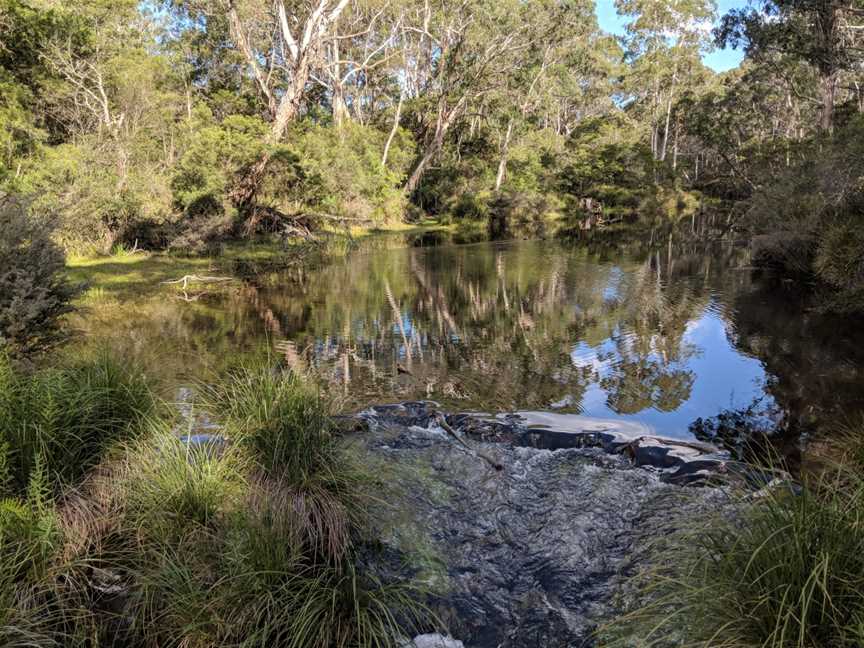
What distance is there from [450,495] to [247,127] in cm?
2265

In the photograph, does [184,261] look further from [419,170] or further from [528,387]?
[419,170]

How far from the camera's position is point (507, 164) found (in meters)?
47.2

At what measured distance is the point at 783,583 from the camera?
2.60 meters

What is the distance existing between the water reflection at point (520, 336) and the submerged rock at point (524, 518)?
129 cm

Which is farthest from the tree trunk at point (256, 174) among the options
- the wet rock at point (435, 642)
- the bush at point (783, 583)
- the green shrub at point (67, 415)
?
the bush at point (783, 583)

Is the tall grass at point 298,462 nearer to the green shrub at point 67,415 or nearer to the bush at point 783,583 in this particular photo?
the green shrub at point 67,415

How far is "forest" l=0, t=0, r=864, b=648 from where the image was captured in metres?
3.43

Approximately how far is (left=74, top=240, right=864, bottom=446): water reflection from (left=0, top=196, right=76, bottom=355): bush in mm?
1917

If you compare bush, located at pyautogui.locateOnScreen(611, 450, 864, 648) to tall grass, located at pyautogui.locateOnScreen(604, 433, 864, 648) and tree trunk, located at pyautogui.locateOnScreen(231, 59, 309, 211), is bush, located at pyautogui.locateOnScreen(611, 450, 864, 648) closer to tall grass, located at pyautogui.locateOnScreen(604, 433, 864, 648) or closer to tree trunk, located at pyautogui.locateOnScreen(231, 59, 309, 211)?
tall grass, located at pyautogui.locateOnScreen(604, 433, 864, 648)

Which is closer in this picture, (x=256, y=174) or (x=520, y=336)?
(x=520, y=336)

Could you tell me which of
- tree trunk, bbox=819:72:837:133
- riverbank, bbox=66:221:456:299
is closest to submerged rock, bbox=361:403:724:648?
riverbank, bbox=66:221:456:299

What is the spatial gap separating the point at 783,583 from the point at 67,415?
4591mm

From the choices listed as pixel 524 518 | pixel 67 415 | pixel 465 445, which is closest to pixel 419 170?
pixel 465 445

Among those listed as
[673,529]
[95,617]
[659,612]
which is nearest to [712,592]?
[659,612]
